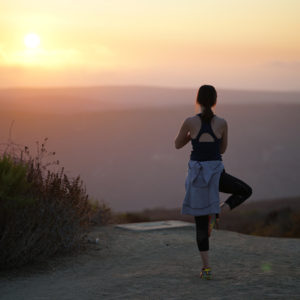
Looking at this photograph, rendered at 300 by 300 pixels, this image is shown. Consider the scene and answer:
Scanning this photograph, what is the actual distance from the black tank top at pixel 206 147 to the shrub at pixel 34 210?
2.54 metres

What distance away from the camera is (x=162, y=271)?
7242mm

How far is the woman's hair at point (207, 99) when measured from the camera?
611cm

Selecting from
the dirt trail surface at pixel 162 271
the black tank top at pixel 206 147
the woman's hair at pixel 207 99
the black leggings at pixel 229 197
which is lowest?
the dirt trail surface at pixel 162 271

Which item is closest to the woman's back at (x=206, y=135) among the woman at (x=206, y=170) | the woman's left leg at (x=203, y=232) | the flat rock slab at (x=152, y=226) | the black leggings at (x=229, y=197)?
the woman at (x=206, y=170)

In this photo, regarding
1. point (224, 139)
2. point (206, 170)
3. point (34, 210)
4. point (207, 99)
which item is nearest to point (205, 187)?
point (206, 170)

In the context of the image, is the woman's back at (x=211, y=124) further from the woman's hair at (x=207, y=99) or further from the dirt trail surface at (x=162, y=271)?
the dirt trail surface at (x=162, y=271)

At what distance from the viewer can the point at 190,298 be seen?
5562 mm

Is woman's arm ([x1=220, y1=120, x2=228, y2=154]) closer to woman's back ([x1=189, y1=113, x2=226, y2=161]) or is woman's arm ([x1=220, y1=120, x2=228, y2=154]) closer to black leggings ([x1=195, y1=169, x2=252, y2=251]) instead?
woman's back ([x1=189, y1=113, x2=226, y2=161])

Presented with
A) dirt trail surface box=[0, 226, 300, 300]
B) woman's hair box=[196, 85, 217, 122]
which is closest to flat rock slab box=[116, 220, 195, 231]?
dirt trail surface box=[0, 226, 300, 300]

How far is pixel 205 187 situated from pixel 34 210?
111 inches

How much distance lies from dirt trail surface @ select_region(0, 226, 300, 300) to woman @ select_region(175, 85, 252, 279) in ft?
2.12

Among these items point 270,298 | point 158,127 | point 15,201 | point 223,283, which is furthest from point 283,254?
point 158,127

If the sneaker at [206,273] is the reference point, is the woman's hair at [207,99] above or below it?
above

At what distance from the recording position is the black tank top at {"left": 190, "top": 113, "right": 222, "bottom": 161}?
20.3 ft
